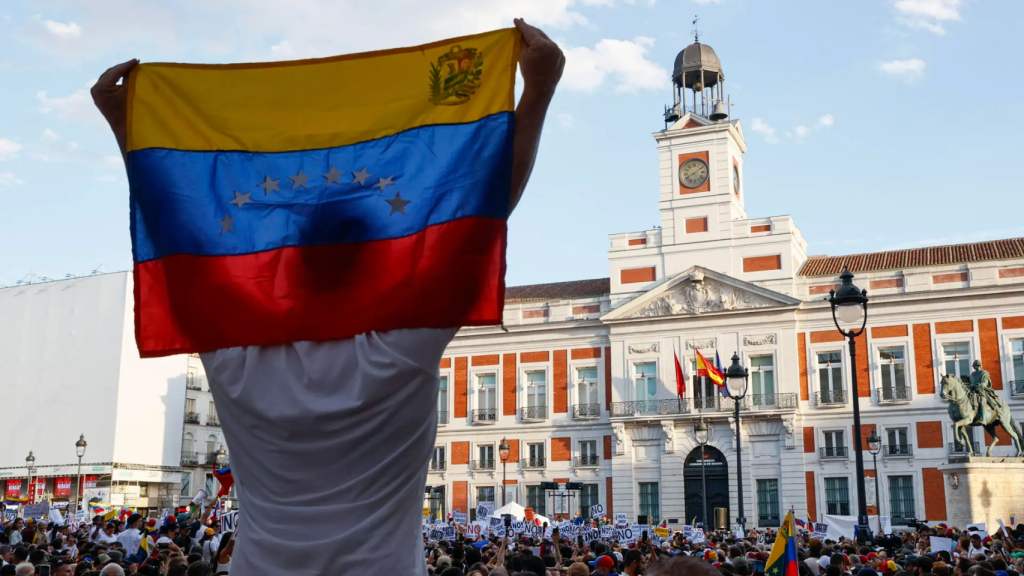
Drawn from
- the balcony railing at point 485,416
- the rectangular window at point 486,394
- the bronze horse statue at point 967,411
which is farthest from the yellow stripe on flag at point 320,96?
the rectangular window at point 486,394

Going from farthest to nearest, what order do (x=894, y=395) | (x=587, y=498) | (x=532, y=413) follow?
(x=532, y=413)
(x=587, y=498)
(x=894, y=395)

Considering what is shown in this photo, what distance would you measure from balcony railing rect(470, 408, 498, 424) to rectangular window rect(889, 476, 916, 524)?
57.2ft

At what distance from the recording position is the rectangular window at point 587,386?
4516cm

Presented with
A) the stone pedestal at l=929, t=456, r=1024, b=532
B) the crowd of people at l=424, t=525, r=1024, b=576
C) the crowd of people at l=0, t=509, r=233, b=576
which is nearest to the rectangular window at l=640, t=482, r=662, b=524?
the stone pedestal at l=929, t=456, r=1024, b=532

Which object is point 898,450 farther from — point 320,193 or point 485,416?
point 320,193

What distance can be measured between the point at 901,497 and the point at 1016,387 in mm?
5989

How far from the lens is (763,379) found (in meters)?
41.9

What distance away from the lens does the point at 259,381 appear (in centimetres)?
358

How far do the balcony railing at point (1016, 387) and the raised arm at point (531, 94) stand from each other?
3934 centimetres

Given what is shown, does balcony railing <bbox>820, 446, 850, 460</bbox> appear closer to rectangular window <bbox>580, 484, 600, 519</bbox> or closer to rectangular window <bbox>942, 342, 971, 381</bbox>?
rectangular window <bbox>942, 342, 971, 381</bbox>

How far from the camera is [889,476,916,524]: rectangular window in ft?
126

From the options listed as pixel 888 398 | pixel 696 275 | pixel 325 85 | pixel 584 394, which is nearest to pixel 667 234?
pixel 696 275

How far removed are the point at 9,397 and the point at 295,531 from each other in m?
59.4

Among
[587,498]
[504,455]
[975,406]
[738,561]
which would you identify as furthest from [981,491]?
[587,498]
